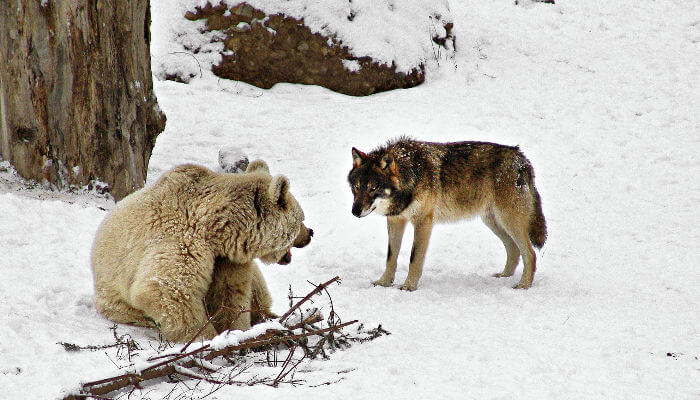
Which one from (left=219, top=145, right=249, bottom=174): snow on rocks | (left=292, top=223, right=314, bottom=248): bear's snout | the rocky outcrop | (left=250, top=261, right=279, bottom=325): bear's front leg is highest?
the rocky outcrop

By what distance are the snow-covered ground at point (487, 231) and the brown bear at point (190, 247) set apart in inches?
13.8

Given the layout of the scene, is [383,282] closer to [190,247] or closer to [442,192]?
[442,192]

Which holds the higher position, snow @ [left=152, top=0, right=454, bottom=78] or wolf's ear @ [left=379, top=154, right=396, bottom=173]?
snow @ [left=152, top=0, right=454, bottom=78]

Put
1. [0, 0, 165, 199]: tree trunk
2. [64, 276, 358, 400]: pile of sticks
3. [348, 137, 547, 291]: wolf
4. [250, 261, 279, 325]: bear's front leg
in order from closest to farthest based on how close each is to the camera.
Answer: [64, 276, 358, 400]: pile of sticks
[250, 261, 279, 325]: bear's front leg
[0, 0, 165, 199]: tree trunk
[348, 137, 547, 291]: wolf

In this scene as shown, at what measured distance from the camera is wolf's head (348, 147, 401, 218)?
7.38 metres

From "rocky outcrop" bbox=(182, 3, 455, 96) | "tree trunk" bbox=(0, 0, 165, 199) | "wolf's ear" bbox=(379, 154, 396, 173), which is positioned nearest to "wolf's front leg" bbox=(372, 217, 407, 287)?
"wolf's ear" bbox=(379, 154, 396, 173)

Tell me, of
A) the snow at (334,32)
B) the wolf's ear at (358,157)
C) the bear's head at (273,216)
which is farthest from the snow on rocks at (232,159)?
the bear's head at (273,216)

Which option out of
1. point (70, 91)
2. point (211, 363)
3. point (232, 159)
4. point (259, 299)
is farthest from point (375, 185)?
point (211, 363)

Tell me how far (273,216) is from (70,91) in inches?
149

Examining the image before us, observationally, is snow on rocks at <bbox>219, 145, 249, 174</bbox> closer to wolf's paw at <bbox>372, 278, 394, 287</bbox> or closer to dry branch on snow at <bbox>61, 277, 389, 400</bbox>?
wolf's paw at <bbox>372, 278, 394, 287</bbox>

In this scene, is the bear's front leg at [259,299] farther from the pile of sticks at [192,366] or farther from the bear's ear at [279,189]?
the pile of sticks at [192,366]

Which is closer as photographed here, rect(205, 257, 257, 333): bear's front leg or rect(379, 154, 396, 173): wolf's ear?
rect(205, 257, 257, 333): bear's front leg

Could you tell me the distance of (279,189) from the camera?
5070 mm

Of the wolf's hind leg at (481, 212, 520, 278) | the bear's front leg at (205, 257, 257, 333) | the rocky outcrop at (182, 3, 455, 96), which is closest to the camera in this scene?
the bear's front leg at (205, 257, 257, 333)
